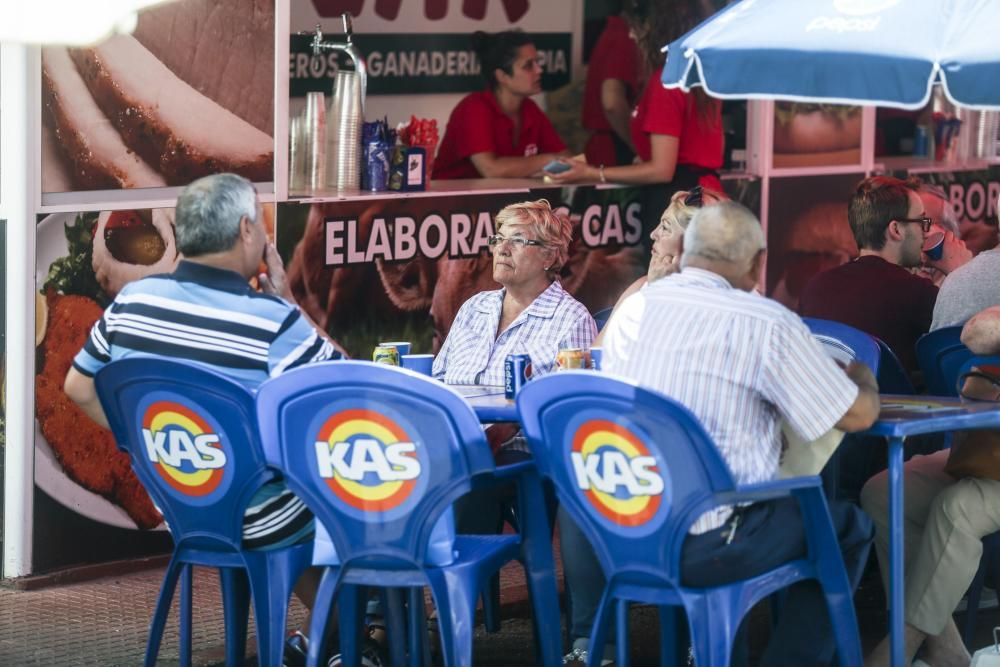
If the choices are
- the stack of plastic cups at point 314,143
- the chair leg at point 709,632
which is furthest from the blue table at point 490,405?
the stack of plastic cups at point 314,143

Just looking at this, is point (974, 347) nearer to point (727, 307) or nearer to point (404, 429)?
point (727, 307)

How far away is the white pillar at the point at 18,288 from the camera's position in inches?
220

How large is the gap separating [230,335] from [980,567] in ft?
7.41

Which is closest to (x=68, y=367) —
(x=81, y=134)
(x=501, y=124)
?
(x=81, y=134)

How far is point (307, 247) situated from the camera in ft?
20.8

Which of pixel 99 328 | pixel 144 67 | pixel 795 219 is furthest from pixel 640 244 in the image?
pixel 99 328

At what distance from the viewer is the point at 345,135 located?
6.70 meters

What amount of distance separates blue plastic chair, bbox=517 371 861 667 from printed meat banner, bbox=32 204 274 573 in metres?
2.22

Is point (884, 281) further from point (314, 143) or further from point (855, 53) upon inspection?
point (314, 143)

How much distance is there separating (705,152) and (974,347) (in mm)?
2775

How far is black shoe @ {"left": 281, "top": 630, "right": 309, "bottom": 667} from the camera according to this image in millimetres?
4680

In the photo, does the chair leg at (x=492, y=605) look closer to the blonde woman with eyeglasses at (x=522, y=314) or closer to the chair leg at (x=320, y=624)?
the blonde woman with eyeglasses at (x=522, y=314)

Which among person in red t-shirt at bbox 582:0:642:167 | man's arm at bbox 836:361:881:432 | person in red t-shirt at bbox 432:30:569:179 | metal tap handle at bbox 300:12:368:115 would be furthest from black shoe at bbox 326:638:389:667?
person in red t-shirt at bbox 582:0:642:167

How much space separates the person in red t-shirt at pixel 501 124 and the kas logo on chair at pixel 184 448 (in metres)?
3.92
